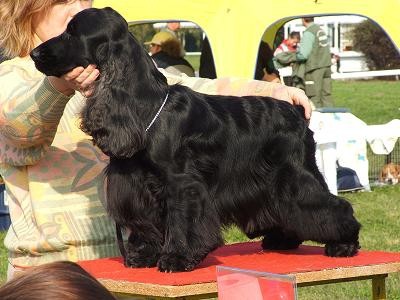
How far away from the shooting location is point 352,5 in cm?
962

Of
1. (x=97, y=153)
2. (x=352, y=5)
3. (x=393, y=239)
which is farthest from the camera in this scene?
(x=352, y=5)

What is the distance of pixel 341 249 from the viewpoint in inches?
113

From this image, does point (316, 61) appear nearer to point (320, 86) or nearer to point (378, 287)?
point (320, 86)

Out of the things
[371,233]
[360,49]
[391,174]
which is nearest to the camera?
[371,233]

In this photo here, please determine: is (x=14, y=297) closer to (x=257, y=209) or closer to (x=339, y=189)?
(x=257, y=209)

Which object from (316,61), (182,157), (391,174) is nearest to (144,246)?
(182,157)

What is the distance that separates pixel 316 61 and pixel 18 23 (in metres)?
13.0

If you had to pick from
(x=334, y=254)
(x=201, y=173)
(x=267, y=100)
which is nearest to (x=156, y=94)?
(x=201, y=173)

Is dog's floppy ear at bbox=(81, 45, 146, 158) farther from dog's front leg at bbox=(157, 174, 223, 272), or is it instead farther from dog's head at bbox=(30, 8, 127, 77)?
dog's front leg at bbox=(157, 174, 223, 272)

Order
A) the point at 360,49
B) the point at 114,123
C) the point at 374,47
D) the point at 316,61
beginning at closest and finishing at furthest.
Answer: the point at 114,123 → the point at 316,61 → the point at 374,47 → the point at 360,49

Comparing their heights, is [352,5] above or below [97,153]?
below

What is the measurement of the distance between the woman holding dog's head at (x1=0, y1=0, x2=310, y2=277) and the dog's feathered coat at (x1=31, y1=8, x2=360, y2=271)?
0.25 m

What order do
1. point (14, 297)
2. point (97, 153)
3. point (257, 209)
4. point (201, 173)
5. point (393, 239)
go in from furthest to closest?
point (393, 239)
point (97, 153)
point (257, 209)
point (201, 173)
point (14, 297)

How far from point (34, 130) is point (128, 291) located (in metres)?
0.65
